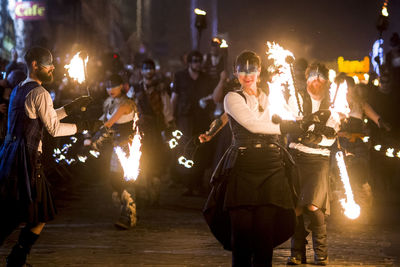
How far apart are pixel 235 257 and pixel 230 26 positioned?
9.15m

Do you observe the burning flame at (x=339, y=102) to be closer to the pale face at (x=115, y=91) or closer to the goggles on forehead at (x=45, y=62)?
the goggles on forehead at (x=45, y=62)

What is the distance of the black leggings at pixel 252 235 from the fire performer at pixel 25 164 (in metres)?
1.85

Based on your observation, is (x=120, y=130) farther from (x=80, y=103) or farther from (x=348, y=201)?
(x=348, y=201)

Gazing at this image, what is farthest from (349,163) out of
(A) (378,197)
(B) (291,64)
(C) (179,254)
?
(B) (291,64)

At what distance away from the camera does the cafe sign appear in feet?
91.7

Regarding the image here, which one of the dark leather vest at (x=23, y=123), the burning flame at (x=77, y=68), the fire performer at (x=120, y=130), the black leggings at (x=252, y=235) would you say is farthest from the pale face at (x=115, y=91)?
the black leggings at (x=252, y=235)

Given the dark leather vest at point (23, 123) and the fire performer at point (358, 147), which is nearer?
the dark leather vest at point (23, 123)

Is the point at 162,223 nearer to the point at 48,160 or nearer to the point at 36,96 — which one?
the point at 48,160

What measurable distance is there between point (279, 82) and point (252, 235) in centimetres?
138

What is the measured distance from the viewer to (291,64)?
6000mm

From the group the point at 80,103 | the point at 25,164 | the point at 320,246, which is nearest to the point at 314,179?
the point at 320,246

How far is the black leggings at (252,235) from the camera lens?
5.75 meters

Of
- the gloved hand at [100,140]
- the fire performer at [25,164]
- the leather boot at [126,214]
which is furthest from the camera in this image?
the leather boot at [126,214]

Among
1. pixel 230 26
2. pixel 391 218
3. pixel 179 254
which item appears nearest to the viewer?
pixel 179 254
